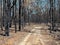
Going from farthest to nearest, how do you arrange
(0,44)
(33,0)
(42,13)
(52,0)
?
(42,13), (33,0), (52,0), (0,44)

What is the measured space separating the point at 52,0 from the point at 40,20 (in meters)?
65.5

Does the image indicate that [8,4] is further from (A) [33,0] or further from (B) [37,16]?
(B) [37,16]

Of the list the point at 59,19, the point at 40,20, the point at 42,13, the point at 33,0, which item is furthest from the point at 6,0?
the point at 40,20

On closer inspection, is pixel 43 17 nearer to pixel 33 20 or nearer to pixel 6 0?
pixel 33 20

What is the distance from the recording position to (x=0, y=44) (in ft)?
47.3

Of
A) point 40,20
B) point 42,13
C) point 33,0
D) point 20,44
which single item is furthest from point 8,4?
point 40,20

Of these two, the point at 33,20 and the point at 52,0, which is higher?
the point at 52,0

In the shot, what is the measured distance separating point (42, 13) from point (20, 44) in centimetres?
7535

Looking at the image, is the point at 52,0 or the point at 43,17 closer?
the point at 52,0

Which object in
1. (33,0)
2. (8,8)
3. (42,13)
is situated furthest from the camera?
(42,13)

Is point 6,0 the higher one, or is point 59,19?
point 6,0

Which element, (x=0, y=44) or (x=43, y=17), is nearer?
(x=0, y=44)

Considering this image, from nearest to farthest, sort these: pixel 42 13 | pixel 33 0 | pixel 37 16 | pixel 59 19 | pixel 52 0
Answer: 1. pixel 52 0
2. pixel 33 0
3. pixel 59 19
4. pixel 42 13
5. pixel 37 16

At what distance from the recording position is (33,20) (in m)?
100
